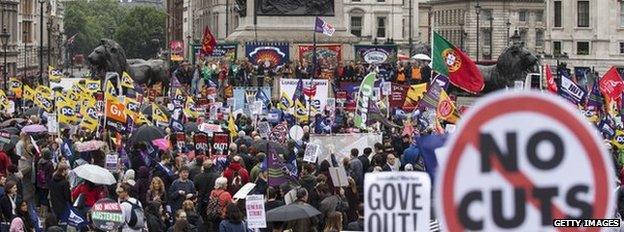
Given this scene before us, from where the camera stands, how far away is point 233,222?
13.5 metres

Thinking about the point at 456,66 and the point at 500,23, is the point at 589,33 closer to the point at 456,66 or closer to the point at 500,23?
the point at 500,23

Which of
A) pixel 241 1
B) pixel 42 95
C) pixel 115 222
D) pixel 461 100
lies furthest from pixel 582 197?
pixel 241 1

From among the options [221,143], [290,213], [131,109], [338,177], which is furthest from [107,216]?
[131,109]

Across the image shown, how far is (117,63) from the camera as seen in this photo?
43.9m

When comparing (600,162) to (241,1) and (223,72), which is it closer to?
(223,72)

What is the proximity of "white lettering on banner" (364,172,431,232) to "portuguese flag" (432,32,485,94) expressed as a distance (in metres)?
24.8

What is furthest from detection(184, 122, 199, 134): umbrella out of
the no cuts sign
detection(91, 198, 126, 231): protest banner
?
the no cuts sign

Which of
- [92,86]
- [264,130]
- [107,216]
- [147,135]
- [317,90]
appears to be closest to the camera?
[107,216]

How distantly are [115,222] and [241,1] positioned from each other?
49.2 meters

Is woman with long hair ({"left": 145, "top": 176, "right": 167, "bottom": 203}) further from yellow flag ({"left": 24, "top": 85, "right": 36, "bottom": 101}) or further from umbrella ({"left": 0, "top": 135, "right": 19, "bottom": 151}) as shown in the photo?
yellow flag ({"left": 24, "top": 85, "right": 36, "bottom": 101})

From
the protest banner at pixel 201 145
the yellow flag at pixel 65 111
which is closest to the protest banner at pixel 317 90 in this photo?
the yellow flag at pixel 65 111

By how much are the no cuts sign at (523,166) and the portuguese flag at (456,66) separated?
26675mm

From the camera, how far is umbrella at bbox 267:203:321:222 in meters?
13.7

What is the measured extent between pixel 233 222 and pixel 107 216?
3.94ft
